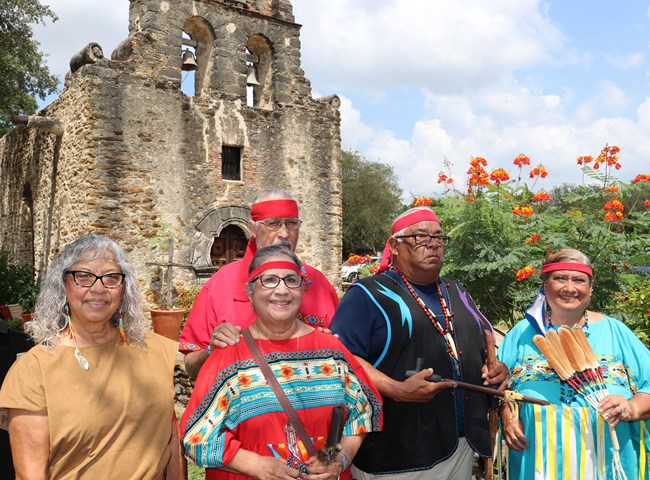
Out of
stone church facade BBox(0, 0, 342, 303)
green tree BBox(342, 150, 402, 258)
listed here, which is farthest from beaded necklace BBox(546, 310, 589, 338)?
green tree BBox(342, 150, 402, 258)

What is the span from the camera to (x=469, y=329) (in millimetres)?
3010

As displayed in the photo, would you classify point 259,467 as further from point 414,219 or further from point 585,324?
point 585,324

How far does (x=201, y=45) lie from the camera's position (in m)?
12.2

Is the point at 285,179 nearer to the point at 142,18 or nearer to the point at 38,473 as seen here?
the point at 142,18

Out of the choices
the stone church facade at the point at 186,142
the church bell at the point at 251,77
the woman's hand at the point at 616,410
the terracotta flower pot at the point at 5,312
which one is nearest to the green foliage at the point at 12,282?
the stone church facade at the point at 186,142

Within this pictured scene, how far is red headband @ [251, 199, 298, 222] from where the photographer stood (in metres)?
3.07

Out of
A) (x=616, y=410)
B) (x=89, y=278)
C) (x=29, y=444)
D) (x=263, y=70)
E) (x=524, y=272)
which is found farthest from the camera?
(x=263, y=70)

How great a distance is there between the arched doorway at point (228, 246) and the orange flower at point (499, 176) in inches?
295

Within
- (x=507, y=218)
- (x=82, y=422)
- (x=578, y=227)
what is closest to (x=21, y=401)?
(x=82, y=422)

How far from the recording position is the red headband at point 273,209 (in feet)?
10.1

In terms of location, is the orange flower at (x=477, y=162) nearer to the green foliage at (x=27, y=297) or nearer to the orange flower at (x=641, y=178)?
the orange flower at (x=641, y=178)

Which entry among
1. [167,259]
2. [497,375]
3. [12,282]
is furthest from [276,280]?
[12,282]

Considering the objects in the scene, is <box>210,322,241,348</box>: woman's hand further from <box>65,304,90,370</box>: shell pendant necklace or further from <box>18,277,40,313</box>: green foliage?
<box>18,277,40,313</box>: green foliage

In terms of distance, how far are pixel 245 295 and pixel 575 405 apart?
169 centimetres
